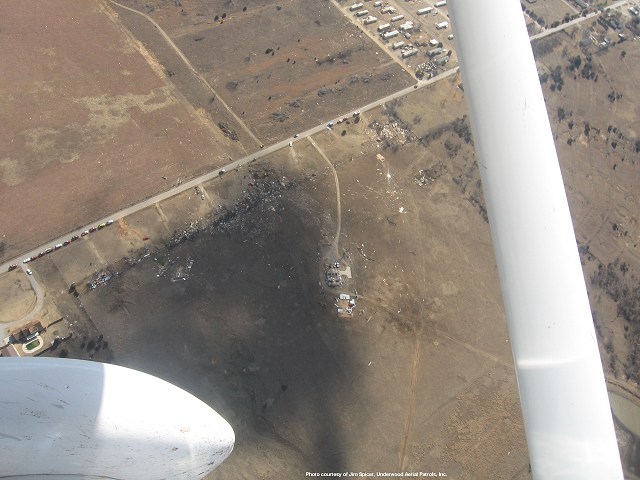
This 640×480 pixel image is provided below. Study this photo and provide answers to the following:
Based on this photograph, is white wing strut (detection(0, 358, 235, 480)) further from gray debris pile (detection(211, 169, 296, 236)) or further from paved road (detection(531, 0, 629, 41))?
paved road (detection(531, 0, 629, 41))

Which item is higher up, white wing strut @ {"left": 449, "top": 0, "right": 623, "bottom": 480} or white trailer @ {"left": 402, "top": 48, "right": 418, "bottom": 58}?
white wing strut @ {"left": 449, "top": 0, "right": 623, "bottom": 480}

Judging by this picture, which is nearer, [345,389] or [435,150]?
[345,389]

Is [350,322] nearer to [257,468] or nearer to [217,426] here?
[257,468]

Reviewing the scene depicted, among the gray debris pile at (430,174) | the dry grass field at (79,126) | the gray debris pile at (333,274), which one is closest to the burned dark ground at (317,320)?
the gray debris pile at (333,274)

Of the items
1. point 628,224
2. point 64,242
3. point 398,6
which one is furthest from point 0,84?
point 628,224

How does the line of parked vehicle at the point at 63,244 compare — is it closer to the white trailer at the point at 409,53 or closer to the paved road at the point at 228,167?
the paved road at the point at 228,167

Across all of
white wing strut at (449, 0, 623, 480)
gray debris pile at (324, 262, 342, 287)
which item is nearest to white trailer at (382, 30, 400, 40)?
gray debris pile at (324, 262, 342, 287)
